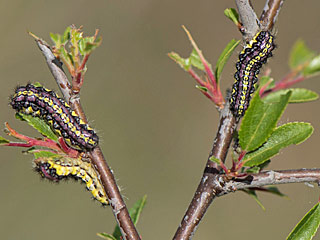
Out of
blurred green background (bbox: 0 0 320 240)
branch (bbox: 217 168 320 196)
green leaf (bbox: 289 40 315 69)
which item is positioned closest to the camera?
branch (bbox: 217 168 320 196)

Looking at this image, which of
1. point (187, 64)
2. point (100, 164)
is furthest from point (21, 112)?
point (187, 64)

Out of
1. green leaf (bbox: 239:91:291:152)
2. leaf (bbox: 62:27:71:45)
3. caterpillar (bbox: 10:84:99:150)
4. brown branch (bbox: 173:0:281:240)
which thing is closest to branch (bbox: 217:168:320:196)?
brown branch (bbox: 173:0:281:240)

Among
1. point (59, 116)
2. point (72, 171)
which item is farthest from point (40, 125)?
point (72, 171)

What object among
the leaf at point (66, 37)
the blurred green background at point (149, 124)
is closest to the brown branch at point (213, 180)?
the leaf at point (66, 37)

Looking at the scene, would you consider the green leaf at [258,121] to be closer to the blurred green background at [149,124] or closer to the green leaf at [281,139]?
the green leaf at [281,139]

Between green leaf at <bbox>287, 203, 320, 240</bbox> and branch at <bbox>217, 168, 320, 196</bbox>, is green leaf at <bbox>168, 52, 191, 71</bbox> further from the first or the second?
green leaf at <bbox>287, 203, 320, 240</bbox>

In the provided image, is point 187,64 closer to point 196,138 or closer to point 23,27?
point 196,138
